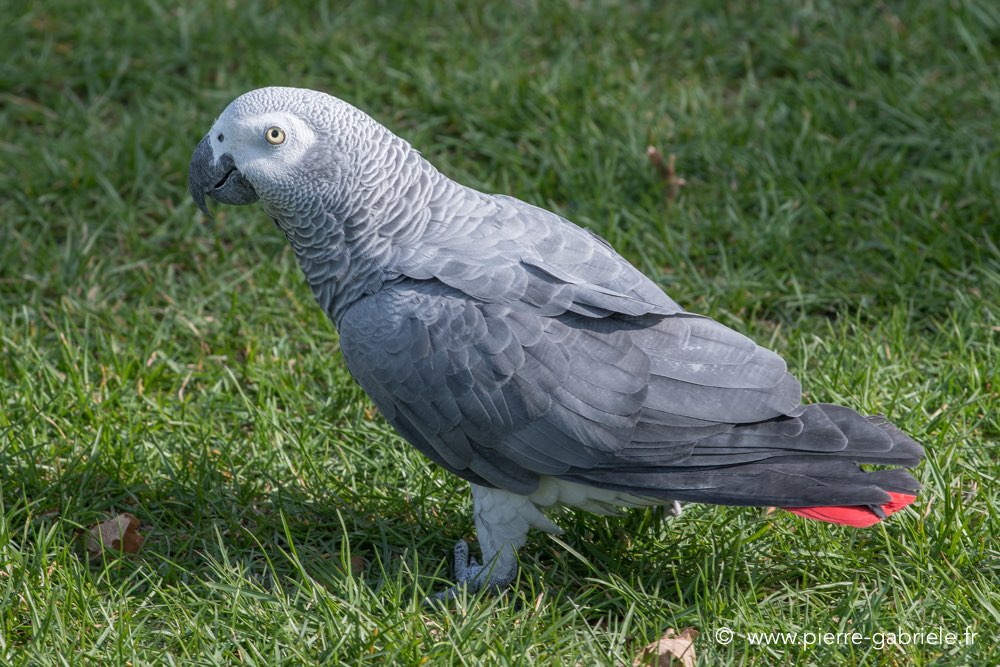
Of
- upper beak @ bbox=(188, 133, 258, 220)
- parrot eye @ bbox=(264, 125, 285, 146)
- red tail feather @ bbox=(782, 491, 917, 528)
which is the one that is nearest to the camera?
red tail feather @ bbox=(782, 491, 917, 528)

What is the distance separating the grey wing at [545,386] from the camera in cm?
268

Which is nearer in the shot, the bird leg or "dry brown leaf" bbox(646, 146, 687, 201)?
the bird leg

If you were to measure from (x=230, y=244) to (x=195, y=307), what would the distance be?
500mm

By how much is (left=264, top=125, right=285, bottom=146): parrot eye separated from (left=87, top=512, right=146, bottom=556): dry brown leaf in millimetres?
1324

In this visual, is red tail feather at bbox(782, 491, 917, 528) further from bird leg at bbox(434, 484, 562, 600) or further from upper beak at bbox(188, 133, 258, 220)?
upper beak at bbox(188, 133, 258, 220)

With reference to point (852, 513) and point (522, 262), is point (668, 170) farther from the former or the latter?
point (852, 513)

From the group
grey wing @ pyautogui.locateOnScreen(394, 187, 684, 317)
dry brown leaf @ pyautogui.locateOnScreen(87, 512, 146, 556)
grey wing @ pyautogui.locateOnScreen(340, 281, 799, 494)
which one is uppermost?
grey wing @ pyautogui.locateOnScreen(394, 187, 684, 317)

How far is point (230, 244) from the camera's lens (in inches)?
174

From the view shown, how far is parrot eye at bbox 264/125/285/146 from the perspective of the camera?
2.72m

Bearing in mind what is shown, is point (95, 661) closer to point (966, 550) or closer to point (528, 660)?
point (528, 660)

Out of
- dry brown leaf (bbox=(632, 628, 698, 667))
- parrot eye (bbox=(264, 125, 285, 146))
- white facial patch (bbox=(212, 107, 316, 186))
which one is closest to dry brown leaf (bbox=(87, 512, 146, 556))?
white facial patch (bbox=(212, 107, 316, 186))

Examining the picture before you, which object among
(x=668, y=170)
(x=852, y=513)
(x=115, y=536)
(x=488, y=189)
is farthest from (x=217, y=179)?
(x=668, y=170)

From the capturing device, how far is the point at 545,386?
8.84 feet

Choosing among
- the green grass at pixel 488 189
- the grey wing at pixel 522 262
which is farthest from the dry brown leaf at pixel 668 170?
the grey wing at pixel 522 262
